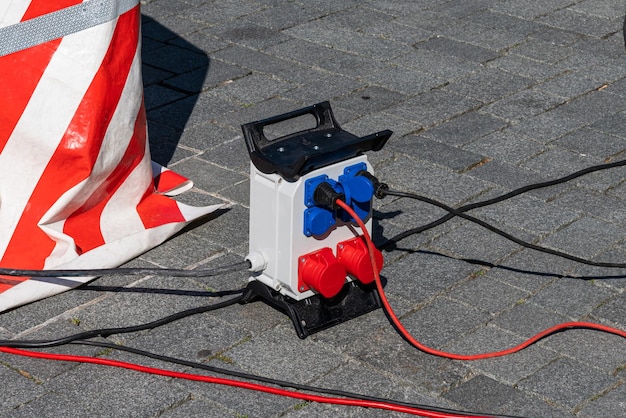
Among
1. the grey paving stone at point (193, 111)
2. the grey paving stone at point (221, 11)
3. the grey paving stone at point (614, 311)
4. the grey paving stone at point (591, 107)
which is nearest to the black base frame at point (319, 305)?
the grey paving stone at point (614, 311)

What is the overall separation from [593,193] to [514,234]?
0.53 metres

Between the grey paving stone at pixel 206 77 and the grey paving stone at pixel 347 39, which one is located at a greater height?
the grey paving stone at pixel 206 77

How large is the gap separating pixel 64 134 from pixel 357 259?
1174 millimetres

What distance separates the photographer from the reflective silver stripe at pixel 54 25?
11.8ft

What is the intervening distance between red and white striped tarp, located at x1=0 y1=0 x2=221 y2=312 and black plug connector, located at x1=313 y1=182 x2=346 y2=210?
0.88 meters

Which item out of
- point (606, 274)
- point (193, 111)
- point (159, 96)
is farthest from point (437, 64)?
point (606, 274)

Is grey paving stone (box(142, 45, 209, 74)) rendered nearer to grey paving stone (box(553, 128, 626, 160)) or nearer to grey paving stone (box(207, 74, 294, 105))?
grey paving stone (box(207, 74, 294, 105))

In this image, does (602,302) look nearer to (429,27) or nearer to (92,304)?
(92,304)

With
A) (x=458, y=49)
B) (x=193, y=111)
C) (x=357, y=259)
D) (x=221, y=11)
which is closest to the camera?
(x=357, y=259)

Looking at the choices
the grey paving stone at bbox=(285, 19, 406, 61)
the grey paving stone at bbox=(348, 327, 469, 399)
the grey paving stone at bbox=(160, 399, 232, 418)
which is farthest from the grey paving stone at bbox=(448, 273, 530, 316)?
the grey paving stone at bbox=(285, 19, 406, 61)

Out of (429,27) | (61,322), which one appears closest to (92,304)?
(61,322)

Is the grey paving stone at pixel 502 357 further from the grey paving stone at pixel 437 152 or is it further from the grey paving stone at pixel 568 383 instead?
the grey paving stone at pixel 437 152

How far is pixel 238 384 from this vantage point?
3.13 metres

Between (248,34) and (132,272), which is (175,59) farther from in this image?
(132,272)
